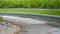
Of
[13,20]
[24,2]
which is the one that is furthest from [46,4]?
[13,20]

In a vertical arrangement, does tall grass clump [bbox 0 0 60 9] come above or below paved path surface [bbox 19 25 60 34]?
above

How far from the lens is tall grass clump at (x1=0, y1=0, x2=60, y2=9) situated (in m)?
0.95

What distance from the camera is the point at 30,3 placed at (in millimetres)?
951

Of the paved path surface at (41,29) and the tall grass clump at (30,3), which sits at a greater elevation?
the tall grass clump at (30,3)

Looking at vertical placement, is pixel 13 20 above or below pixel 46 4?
below

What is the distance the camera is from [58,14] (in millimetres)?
933

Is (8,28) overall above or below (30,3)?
below

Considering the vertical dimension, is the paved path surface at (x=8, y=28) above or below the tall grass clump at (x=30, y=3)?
below

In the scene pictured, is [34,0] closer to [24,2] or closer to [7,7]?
[24,2]

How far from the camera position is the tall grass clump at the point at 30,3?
3.11ft

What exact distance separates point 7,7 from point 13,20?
4.3 inches

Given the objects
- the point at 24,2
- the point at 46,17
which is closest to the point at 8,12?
the point at 24,2

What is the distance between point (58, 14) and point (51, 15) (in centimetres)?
5

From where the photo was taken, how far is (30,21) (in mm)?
938
